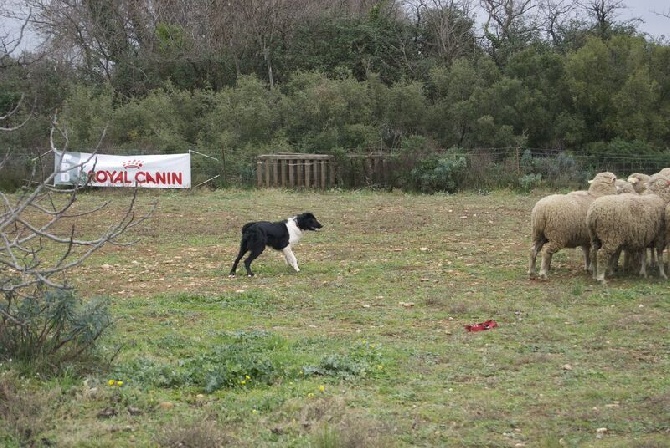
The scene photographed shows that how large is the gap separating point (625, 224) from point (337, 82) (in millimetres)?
21800

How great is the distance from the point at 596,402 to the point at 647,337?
8.84 ft

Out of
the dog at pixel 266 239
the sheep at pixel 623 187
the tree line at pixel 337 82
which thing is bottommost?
the dog at pixel 266 239

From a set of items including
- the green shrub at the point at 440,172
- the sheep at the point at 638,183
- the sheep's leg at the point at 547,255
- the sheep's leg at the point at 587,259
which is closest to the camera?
the sheep's leg at the point at 547,255

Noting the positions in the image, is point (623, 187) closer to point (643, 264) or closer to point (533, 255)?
point (643, 264)

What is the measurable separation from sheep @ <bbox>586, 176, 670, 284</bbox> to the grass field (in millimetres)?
563

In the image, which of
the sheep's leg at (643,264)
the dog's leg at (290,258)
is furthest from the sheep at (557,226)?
the dog's leg at (290,258)

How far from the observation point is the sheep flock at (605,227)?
500 inches

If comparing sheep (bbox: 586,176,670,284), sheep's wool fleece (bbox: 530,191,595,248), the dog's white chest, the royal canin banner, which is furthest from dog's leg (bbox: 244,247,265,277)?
the royal canin banner

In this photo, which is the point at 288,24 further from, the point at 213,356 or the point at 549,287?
the point at 213,356

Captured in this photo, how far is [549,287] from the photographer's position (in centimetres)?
1269

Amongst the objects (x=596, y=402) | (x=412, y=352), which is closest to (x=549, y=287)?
(x=412, y=352)

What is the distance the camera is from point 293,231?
48.9 ft

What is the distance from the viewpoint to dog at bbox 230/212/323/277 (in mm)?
14055

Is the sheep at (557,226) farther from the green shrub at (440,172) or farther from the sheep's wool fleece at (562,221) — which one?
the green shrub at (440,172)
